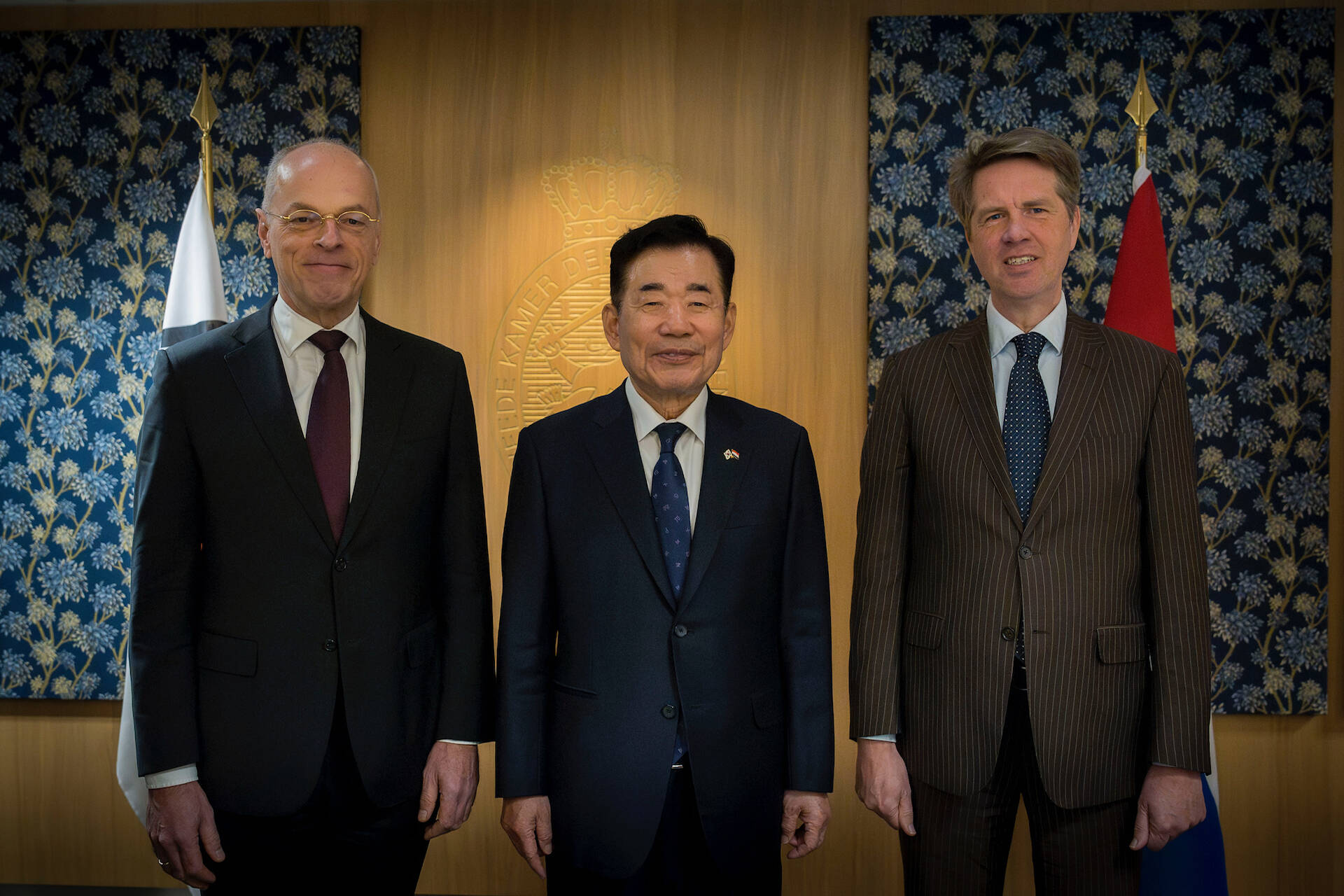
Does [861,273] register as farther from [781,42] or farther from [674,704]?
[674,704]

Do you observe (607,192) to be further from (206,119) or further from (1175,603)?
(1175,603)

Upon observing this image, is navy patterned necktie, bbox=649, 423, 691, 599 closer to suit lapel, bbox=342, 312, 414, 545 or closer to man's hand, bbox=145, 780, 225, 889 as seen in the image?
suit lapel, bbox=342, 312, 414, 545

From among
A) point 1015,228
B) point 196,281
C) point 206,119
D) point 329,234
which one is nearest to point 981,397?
point 1015,228

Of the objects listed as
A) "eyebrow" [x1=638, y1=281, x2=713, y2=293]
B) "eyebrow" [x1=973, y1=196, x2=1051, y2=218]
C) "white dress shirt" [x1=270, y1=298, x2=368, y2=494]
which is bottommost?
"white dress shirt" [x1=270, y1=298, x2=368, y2=494]

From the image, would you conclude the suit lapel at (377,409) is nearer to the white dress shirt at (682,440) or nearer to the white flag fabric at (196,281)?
the white dress shirt at (682,440)

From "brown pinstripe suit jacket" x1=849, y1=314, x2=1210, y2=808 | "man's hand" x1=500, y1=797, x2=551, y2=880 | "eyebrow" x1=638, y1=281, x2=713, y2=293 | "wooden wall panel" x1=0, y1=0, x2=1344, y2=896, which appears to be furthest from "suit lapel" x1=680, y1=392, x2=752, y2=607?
"wooden wall panel" x1=0, y1=0, x2=1344, y2=896

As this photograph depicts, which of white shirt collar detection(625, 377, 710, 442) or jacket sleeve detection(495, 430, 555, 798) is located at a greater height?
white shirt collar detection(625, 377, 710, 442)


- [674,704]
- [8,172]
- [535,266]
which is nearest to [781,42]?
[535,266]

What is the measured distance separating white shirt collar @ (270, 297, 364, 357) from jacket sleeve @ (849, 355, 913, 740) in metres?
1.03

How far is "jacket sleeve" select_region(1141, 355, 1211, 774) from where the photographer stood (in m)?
1.64

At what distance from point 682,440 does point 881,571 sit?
0.47m

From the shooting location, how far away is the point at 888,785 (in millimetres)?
Answer: 1711

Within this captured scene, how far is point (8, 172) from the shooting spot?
339 centimetres

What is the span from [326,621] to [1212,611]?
291 cm
